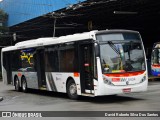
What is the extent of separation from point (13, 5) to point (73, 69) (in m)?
41.1

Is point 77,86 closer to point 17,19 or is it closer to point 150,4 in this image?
point 150,4

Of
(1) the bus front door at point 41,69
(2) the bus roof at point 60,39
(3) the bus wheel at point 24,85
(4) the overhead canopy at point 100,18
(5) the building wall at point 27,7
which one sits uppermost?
(5) the building wall at point 27,7

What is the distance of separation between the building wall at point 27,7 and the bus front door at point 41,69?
14401 millimetres

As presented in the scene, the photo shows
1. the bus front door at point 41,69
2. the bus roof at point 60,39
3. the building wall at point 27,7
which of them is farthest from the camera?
the building wall at point 27,7

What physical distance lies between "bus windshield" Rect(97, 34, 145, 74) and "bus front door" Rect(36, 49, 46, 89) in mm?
5754

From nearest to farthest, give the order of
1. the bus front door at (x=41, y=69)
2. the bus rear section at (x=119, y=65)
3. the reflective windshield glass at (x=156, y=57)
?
the bus rear section at (x=119, y=65), the bus front door at (x=41, y=69), the reflective windshield glass at (x=156, y=57)

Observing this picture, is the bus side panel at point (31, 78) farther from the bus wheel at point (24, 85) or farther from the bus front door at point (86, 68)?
the bus front door at point (86, 68)

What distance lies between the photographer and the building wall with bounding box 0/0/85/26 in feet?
131

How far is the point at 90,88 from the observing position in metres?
16.3

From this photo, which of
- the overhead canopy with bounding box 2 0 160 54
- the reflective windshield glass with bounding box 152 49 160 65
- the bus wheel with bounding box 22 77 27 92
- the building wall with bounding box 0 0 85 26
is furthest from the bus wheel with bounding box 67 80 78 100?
the building wall with bounding box 0 0 85 26

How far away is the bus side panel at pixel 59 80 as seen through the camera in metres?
17.3

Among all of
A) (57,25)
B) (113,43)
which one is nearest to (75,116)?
(113,43)

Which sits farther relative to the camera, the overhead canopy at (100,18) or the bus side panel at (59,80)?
the overhead canopy at (100,18)

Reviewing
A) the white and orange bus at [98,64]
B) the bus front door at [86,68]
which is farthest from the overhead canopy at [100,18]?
the bus front door at [86,68]
